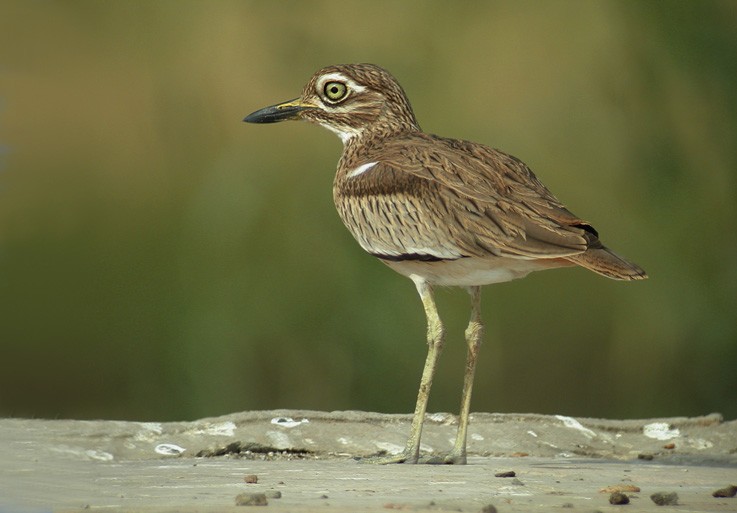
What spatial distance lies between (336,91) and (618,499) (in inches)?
96.6

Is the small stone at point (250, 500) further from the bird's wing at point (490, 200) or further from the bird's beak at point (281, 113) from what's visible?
the bird's beak at point (281, 113)

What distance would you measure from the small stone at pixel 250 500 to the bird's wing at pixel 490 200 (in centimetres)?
147

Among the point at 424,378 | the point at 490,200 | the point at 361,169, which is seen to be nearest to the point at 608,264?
the point at 490,200

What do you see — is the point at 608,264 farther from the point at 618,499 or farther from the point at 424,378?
the point at 618,499

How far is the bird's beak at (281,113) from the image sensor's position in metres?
6.57

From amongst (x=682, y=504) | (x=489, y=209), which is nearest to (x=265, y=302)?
(x=489, y=209)

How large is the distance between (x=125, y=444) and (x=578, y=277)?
345 centimetres

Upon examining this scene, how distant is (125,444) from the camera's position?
6020 mm

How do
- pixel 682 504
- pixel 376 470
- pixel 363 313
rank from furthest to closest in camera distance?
pixel 363 313 < pixel 376 470 < pixel 682 504

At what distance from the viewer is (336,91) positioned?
647cm

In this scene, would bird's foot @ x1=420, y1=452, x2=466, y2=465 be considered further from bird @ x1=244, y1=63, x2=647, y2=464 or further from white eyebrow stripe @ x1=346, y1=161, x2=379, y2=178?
white eyebrow stripe @ x1=346, y1=161, x2=379, y2=178

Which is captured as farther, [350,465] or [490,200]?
[490,200]

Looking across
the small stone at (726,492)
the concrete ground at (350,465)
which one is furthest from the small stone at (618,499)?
the small stone at (726,492)

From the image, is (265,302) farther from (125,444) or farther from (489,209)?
(489,209)
